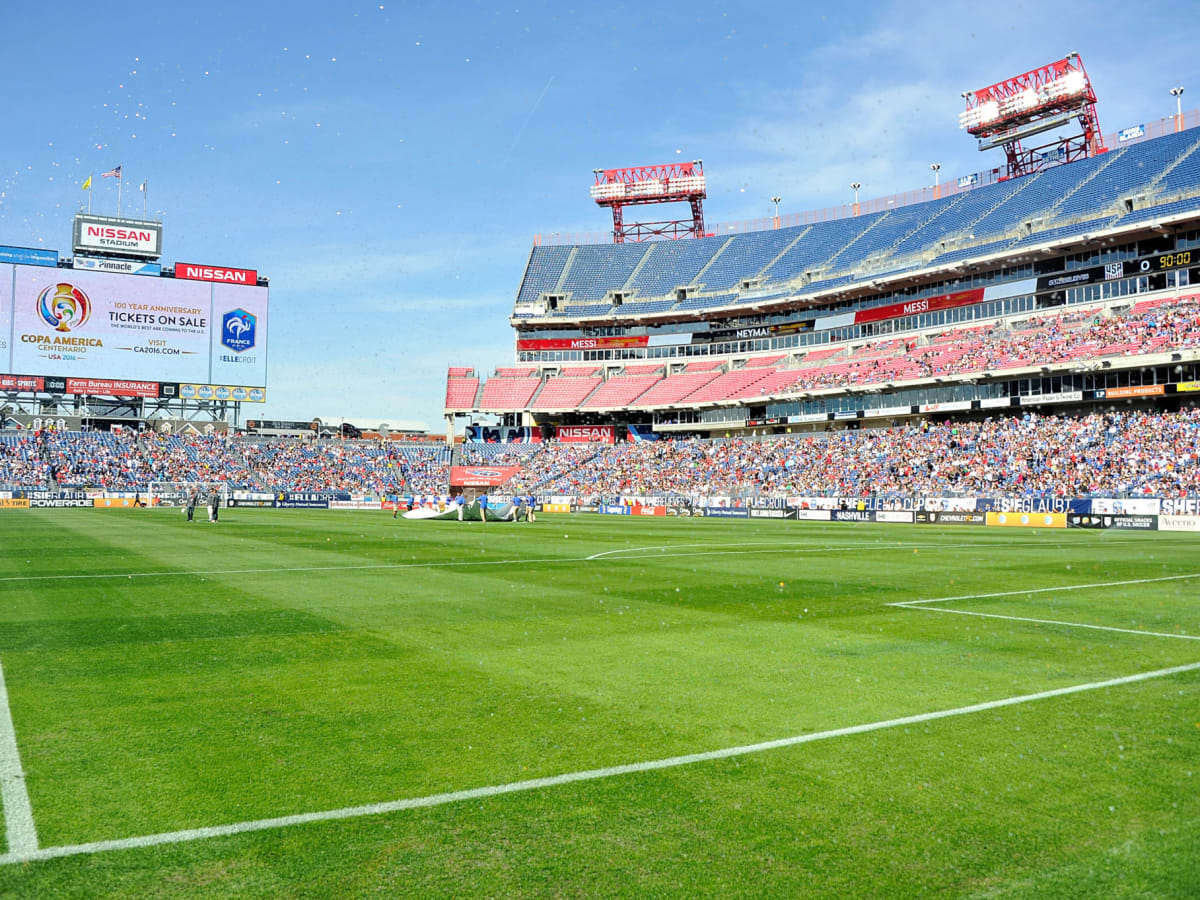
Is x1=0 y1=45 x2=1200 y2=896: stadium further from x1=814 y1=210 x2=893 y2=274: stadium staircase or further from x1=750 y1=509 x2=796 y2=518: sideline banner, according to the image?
x1=814 y1=210 x2=893 y2=274: stadium staircase

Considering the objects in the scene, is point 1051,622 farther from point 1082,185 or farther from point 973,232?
point 973,232

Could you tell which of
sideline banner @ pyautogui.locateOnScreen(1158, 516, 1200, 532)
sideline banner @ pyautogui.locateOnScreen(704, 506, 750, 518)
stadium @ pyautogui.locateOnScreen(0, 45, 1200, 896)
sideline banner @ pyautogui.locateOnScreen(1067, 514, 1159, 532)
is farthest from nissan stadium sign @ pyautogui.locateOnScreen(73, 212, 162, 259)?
sideline banner @ pyautogui.locateOnScreen(1158, 516, 1200, 532)

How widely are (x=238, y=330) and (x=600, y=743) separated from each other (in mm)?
82050

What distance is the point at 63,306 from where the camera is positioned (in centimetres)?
7381

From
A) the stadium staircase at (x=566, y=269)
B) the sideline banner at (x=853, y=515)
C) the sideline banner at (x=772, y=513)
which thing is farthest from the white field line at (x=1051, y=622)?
the stadium staircase at (x=566, y=269)

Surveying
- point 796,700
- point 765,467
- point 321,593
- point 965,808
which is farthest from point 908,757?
point 765,467

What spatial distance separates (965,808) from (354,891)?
Result: 3570 millimetres

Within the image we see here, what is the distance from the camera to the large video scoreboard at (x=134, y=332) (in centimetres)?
7250

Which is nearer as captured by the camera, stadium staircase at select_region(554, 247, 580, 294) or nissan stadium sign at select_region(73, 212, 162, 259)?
nissan stadium sign at select_region(73, 212, 162, 259)

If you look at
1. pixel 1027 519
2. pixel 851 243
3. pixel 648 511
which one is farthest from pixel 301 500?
pixel 1027 519

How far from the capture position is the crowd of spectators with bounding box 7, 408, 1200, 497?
46156 mm

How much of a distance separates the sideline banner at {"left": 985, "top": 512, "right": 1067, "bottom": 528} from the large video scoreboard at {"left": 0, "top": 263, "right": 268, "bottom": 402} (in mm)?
66030

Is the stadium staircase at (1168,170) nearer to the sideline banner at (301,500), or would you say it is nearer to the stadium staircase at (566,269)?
the stadium staircase at (566,269)

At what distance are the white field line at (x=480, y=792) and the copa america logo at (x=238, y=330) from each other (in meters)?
82.3
